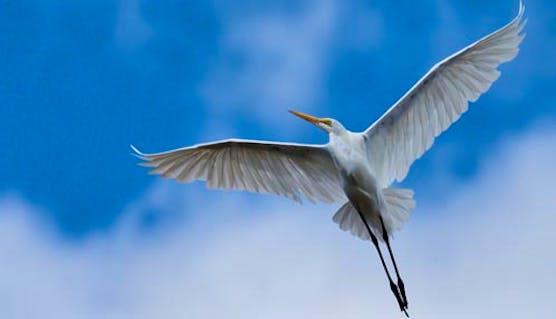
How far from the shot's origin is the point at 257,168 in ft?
64.4

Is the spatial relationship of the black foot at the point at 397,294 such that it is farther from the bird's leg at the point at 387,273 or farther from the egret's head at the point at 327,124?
the egret's head at the point at 327,124

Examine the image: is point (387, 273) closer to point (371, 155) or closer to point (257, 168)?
point (371, 155)

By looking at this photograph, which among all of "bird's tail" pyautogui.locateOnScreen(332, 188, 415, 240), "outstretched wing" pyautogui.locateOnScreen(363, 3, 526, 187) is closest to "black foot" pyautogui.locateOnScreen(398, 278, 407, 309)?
"bird's tail" pyautogui.locateOnScreen(332, 188, 415, 240)

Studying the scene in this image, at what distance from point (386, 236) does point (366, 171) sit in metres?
0.88

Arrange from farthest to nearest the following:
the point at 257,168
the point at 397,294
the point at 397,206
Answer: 1. the point at 257,168
2. the point at 397,206
3. the point at 397,294

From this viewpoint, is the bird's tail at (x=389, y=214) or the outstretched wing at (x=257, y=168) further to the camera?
the outstretched wing at (x=257, y=168)

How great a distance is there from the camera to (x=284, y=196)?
19703 mm

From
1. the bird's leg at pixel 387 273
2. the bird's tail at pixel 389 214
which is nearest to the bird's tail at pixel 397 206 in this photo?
the bird's tail at pixel 389 214

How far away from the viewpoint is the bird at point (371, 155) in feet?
61.9

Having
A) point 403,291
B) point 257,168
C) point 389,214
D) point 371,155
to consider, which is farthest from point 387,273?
point 257,168

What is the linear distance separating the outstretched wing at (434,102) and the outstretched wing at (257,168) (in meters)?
0.71

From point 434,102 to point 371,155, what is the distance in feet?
3.27

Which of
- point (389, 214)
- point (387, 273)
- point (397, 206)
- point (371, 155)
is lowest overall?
point (387, 273)

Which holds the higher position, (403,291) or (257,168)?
(257,168)
